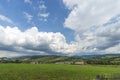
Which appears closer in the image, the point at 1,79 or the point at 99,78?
the point at 99,78

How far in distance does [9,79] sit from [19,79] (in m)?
1.95

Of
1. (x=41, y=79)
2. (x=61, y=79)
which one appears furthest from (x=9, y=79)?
(x=61, y=79)

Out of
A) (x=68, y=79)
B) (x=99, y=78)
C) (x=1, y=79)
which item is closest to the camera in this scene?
(x=99, y=78)

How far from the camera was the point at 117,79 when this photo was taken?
3325cm

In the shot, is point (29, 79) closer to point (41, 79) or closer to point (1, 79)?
point (41, 79)

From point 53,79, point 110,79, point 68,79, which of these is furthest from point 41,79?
point 110,79

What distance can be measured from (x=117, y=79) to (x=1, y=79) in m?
22.4

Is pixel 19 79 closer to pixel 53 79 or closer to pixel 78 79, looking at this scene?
pixel 53 79

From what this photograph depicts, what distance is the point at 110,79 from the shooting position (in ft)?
109

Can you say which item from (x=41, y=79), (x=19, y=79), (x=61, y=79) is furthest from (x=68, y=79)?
(x=19, y=79)

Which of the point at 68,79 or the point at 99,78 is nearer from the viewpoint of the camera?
the point at 99,78

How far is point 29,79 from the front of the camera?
4388 centimetres

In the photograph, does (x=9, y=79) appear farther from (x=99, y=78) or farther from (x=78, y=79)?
(x=99, y=78)

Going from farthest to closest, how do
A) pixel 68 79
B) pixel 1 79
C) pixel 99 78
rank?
pixel 68 79 → pixel 1 79 → pixel 99 78
